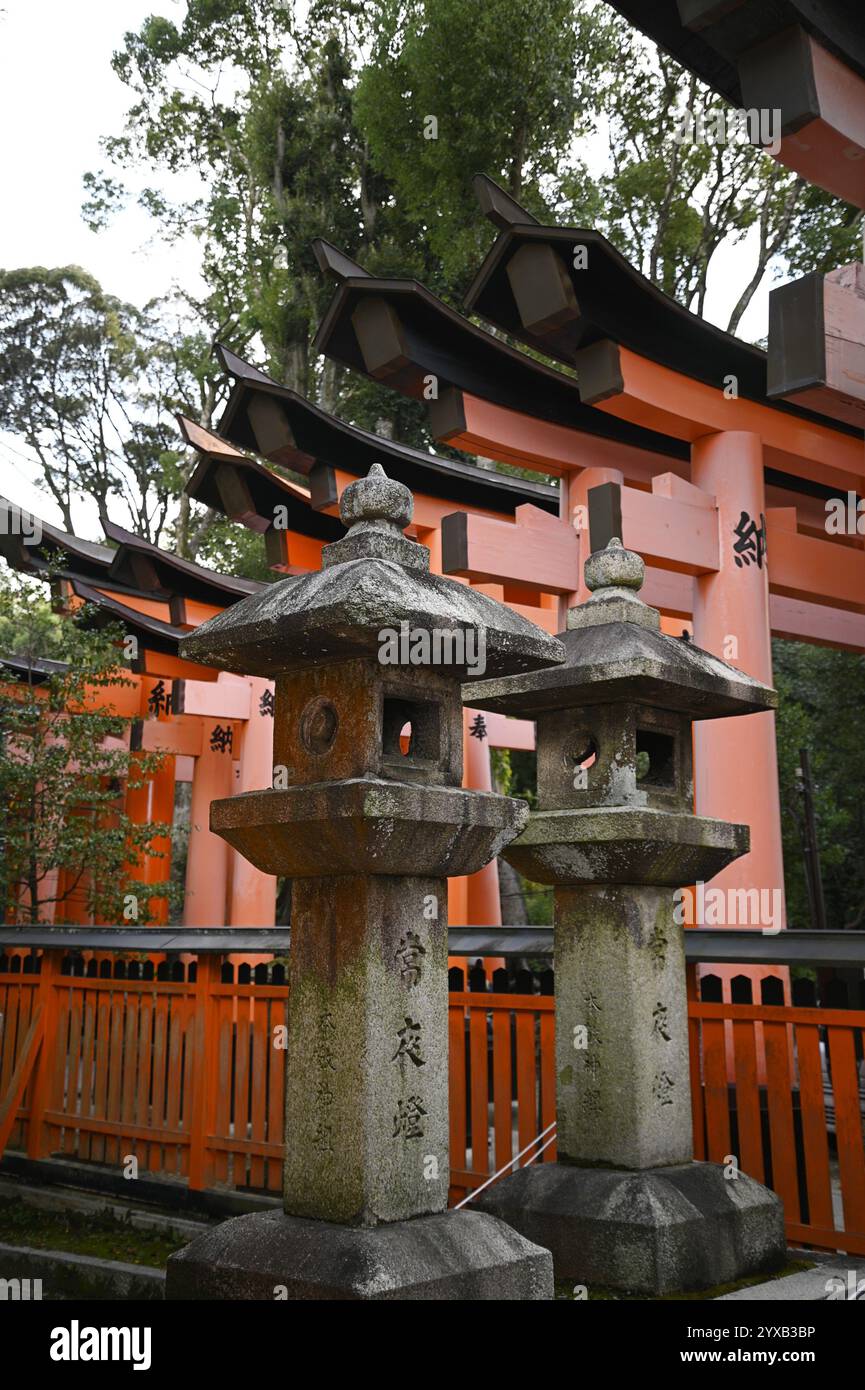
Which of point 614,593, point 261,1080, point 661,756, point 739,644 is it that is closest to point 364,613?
point 614,593

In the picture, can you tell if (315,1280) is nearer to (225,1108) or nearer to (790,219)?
(225,1108)

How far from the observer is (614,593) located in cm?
533

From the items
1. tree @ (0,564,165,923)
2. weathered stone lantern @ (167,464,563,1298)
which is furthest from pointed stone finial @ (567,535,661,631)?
tree @ (0,564,165,923)

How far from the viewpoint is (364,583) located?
12.5ft

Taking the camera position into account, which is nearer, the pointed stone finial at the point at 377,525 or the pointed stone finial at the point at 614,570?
the pointed stone finial at the point at 377,525

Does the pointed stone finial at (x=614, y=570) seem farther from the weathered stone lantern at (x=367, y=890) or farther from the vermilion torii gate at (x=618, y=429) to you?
the vermilion torii gate at (x=618, y=429)

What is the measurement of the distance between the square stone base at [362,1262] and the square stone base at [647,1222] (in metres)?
0.66

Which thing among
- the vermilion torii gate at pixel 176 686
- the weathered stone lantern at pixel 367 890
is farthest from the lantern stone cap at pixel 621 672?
the vermilion torii gate at pixel 176 686

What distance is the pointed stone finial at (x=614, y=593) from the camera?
5274 mm

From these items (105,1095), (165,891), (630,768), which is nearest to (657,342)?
(630,768)

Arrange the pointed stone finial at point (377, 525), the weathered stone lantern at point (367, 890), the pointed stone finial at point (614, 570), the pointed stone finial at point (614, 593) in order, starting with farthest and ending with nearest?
the pointed stone finial at point (614, 570) < the pointed stone finial at point (614, 593) < the pointed stone finial at point (377, 525) < the weathered stone lantern at point (367, 890)

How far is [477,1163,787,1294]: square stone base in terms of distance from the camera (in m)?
4.50

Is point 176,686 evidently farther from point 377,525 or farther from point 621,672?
point 377,525

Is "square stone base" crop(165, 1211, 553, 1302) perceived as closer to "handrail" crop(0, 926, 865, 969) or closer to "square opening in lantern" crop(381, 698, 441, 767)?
"square opening in lantern" crop(381, 698, 441, 767)
